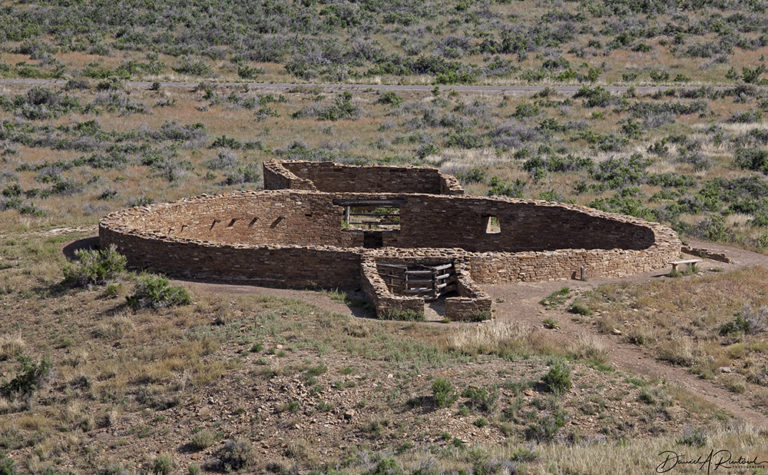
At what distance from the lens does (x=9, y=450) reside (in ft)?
43.5

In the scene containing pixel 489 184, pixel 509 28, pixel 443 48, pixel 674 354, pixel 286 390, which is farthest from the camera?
pixel 509 28

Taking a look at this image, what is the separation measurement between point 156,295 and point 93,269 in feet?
7.70

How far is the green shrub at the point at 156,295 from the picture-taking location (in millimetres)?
17781

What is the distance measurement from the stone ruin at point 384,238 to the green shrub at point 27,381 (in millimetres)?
5441

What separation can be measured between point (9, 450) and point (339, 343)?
19.3ft

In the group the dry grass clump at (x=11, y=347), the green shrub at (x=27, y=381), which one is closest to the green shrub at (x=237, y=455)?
the green shrub at (x=27, y=381)

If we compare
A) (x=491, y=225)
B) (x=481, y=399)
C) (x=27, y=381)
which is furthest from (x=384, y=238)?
(x=27, y=381)

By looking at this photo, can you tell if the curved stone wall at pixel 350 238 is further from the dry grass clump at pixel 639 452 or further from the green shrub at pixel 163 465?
the dry grass clump at pixel 639 452

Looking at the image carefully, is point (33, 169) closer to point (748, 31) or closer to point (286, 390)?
point (286, 390)

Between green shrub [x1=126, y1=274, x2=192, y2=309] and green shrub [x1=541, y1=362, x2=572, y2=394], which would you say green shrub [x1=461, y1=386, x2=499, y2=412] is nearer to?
green shrub [x1=541, y1=362, x2=572, y2=394]

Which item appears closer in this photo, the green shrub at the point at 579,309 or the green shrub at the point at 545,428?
the green shrub at the point at 545,428

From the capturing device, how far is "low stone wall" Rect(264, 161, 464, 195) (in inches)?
1120

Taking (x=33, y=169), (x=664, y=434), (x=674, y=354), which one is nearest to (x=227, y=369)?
(x=664, y=434)

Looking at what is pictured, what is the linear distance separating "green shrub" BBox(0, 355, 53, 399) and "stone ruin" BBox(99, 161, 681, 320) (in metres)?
5.44
